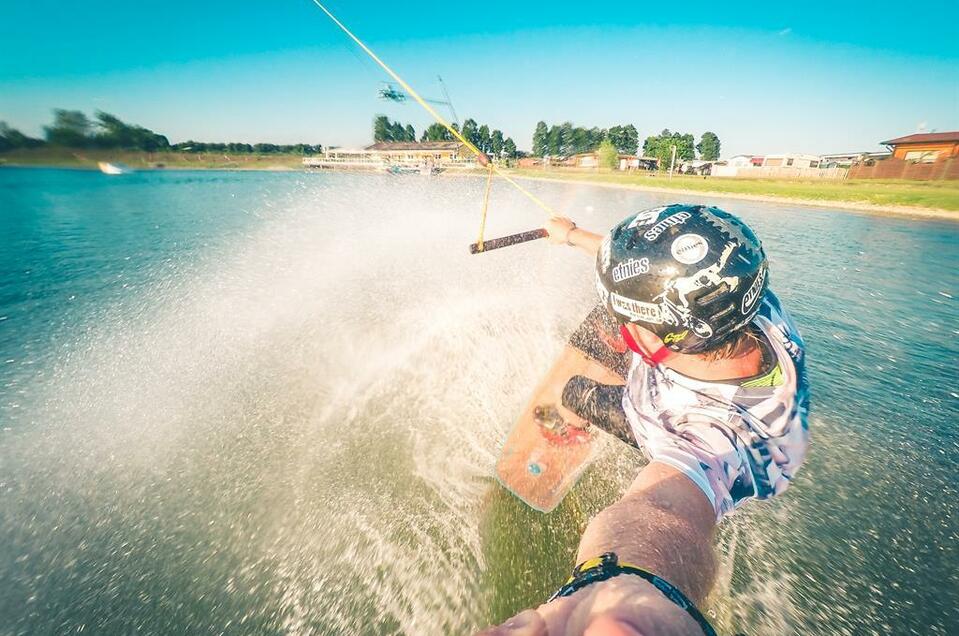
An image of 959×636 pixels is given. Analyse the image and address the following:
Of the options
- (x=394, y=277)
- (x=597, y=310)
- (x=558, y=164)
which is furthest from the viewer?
(x=558, y=164)

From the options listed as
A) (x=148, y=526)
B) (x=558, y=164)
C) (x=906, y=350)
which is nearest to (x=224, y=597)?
(x=148, y=526)

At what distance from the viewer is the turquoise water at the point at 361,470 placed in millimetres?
3117

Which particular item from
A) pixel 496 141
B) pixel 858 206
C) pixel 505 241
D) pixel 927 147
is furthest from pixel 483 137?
pixel 505 241

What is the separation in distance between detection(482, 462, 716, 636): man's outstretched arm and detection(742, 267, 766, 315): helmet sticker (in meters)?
1.09

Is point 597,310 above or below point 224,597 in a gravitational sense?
above

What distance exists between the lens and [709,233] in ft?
7.22

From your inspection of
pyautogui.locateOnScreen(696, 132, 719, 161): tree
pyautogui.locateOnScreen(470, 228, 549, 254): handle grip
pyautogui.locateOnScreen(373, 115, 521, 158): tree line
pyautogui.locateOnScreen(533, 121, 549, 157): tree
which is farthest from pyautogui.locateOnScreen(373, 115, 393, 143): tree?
pyautogui.locateOnScreen(470, 228, 549, 254): handle grip

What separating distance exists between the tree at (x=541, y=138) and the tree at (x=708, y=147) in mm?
53273

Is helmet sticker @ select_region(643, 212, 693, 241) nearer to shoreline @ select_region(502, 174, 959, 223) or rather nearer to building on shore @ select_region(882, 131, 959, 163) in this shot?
shoreline @ select_region(502, 174, 959, 223)

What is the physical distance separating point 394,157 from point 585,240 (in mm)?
126256

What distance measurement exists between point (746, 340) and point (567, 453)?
2486 mm

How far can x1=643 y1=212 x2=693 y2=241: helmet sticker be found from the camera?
7.49 ft

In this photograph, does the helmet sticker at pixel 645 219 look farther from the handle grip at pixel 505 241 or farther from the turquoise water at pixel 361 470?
the turquoise water at pixel 361 470

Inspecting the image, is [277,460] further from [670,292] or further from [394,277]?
[394,277]
